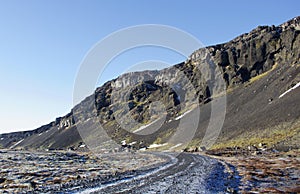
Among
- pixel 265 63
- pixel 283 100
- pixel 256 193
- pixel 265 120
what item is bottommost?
pixel 256 193

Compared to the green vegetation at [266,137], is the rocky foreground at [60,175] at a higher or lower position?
lower

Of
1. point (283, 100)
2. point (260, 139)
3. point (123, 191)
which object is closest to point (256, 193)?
point (123, 191)

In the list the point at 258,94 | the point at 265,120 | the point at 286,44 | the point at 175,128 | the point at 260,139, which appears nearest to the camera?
the point at 260,139

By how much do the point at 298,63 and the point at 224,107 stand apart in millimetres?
43492

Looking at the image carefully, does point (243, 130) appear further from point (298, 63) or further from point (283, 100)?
point (298, 63)

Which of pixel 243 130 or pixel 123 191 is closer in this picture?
pixel 123 191

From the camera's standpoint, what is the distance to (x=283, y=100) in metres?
111

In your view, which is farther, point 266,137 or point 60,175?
point 266,137

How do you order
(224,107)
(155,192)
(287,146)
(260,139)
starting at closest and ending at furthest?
(155,192)
(287,146)
(260,139)
(224,107)

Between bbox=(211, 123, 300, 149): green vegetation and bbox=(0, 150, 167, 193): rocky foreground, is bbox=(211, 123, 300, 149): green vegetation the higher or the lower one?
the higher one

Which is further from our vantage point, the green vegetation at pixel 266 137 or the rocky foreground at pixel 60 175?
the green vegetation at pixel 266 137

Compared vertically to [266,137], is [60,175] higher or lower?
lower

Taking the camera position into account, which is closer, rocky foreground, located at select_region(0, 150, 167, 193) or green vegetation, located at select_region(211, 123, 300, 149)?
rocky foreground, located at select_region(0, 150, 167, 193)

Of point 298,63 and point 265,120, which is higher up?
point 298,63
